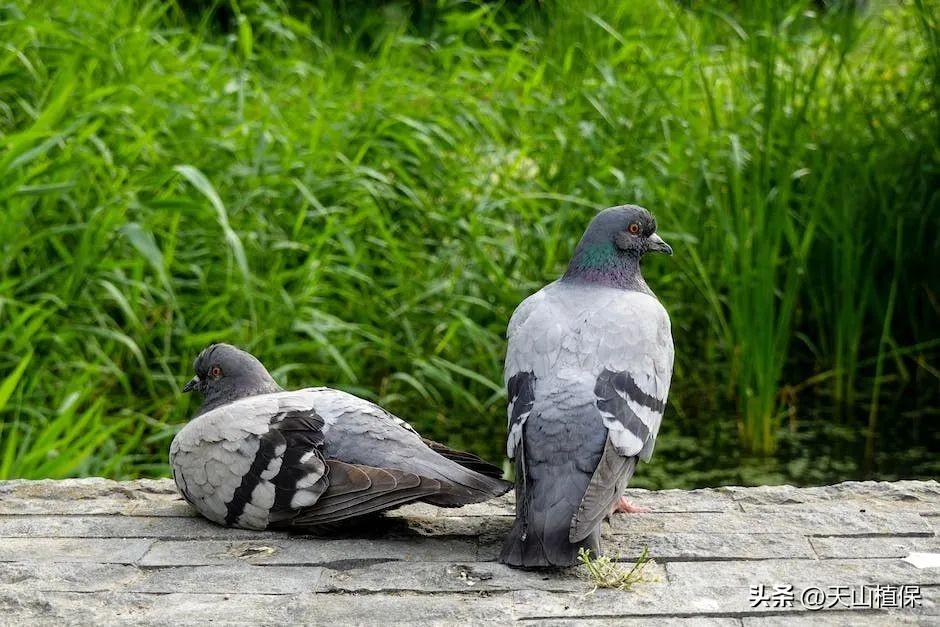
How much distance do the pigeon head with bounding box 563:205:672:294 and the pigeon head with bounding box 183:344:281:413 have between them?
0.83 metres

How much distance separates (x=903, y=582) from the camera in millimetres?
2449

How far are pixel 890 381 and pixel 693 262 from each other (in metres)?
1.06

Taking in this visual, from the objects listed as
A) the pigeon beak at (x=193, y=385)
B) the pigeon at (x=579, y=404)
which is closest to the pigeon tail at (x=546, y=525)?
the pigeon at (x=579, y=404)

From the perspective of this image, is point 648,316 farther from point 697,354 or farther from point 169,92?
point 169,92

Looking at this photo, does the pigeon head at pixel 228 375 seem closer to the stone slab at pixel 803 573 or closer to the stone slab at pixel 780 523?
the stone slab at pixel 780 523

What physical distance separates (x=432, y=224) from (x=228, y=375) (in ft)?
6.90

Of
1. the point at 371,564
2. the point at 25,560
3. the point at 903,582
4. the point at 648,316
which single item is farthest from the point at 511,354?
the point at 25,560

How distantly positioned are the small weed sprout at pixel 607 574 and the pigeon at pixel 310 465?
34cm

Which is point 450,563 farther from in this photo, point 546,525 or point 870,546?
point 870,546

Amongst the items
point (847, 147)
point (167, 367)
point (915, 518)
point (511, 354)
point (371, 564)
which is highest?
point (847, 147)

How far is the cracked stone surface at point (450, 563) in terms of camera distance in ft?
7.59

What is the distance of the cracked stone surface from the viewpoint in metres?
2.31

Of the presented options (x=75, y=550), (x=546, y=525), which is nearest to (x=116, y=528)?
(x=75, y=550)

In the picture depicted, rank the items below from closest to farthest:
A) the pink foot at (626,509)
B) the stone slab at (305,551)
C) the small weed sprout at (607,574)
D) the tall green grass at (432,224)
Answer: the small weed sprout at (607,574)
the stone slab at (305,551)
the pink foot at (626,509)
the tall green grass at (432,224)
